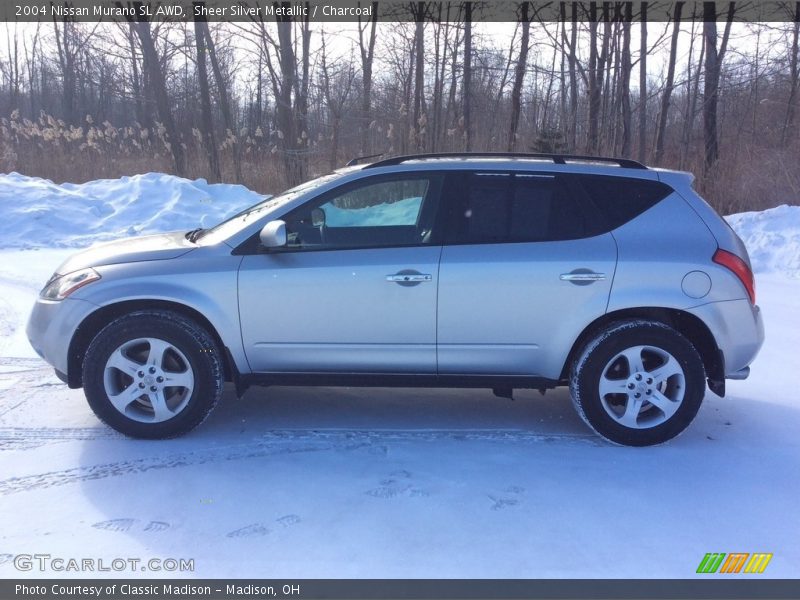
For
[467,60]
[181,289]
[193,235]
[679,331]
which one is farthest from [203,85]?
[679,331]

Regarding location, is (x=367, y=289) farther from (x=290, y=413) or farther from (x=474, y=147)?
(x=474, y=147)

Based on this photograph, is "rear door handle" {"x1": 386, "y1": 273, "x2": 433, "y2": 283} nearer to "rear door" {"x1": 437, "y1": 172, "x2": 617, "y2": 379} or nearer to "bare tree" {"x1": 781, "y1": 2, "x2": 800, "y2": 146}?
"rear door" {"x1": 437, "y1": 172, "x2": 617, "y2": 379}

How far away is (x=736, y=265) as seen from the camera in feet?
14.3

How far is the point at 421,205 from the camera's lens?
4703 mm

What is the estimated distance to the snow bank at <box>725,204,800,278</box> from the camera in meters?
9.73

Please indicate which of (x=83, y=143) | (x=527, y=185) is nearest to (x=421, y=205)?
(x=527, y=185)

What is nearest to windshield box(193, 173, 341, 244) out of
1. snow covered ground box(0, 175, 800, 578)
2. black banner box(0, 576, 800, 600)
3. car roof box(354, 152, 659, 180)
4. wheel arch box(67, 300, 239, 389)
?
car roof box(354, 152, 659, 180)

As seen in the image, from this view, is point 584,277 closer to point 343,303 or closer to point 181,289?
point 343,303

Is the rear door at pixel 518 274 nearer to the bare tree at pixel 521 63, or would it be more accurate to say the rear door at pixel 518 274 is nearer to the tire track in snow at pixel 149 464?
the tire track in snow at pixel 149 464

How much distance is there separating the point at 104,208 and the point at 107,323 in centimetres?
1041

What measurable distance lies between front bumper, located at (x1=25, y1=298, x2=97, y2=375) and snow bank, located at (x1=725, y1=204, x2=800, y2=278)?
8.67 meters

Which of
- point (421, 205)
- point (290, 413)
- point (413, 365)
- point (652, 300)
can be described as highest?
point (421, 205)

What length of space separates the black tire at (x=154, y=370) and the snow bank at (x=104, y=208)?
315 inches

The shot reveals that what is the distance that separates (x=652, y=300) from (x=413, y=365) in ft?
5.00
